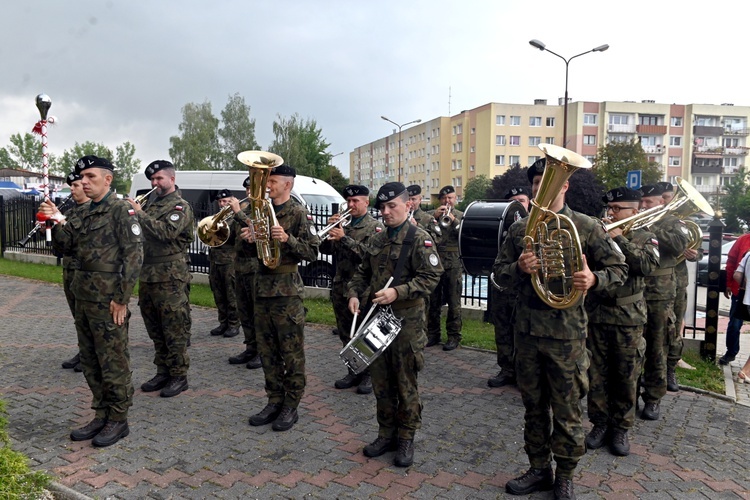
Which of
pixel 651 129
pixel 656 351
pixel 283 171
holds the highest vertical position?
pixel 651 129

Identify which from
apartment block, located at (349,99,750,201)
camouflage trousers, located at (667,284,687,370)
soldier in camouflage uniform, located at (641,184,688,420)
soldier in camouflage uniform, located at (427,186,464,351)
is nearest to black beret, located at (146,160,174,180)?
soldier in camouflage uniform, located at (427,186,464,351)

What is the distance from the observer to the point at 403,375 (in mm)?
4480

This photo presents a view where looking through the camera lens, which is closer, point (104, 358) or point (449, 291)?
point (104, 358)

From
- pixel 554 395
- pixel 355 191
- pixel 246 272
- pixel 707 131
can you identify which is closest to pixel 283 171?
pixel 246 272

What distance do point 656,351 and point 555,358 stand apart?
2.09 meters

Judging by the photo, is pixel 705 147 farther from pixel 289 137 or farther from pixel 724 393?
pixel 724 393

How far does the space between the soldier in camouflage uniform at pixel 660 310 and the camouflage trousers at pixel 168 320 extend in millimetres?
4714

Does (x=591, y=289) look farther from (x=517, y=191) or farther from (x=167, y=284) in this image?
(x=167, y=284)

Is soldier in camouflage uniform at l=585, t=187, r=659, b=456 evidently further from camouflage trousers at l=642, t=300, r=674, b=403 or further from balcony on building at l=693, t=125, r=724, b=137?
balcony on building at l=693, t=125, r=724, b=137

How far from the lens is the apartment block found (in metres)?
67.0

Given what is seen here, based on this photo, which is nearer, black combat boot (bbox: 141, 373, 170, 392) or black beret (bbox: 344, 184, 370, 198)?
black combat boot (bbox: 141, 373, 170, 392)

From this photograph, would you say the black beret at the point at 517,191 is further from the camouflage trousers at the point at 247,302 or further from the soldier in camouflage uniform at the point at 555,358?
the camouflage trousers at the point at 247,302

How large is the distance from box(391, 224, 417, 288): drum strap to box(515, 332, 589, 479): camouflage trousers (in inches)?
39.7

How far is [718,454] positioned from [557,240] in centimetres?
259
